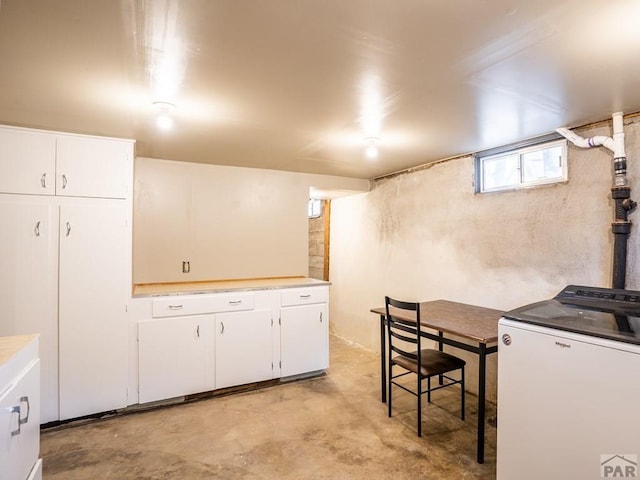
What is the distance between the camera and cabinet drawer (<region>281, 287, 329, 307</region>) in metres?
3.35

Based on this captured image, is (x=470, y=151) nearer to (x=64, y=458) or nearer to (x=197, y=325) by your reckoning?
(x=197, y=325)

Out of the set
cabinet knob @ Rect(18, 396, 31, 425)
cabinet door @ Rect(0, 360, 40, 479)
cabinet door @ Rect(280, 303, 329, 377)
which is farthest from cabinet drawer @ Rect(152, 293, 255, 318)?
cabinet knob @ Rect(18, 396, 31, 425)

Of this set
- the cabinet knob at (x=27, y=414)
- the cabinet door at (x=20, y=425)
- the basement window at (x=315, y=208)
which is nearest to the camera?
the cabinet door at (x=20, y=425)

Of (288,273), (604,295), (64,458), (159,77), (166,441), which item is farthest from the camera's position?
(288,273)

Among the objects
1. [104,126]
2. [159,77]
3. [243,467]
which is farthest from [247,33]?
[243,467]

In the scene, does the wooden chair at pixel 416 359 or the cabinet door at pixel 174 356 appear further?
the cabinet door at pixel 174 356

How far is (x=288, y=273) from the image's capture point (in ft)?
13.3

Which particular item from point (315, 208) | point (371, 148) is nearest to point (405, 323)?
point (371, 148)

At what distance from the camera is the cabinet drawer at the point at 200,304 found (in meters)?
Result: 2.83

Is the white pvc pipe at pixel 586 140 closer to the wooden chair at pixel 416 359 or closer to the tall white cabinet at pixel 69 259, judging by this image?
the wooden chair at pixel 416 359

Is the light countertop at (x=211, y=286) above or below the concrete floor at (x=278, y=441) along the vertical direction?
above

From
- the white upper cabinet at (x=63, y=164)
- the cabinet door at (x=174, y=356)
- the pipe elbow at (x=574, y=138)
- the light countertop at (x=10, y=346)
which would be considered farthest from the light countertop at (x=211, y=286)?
the pipe elbow at (x=574, y=138)

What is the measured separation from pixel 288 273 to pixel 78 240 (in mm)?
2098

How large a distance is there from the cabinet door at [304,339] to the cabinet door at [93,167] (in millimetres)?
1770
